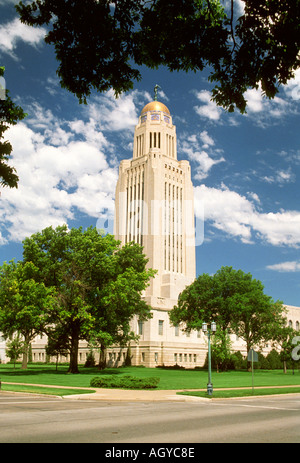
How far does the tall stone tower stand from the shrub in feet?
210

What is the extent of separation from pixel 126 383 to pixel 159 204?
79.1 m

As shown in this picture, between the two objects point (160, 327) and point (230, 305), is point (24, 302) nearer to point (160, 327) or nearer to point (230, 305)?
point (230, 305)

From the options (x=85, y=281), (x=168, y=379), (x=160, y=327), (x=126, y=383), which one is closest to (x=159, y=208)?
(x=160, y=327)

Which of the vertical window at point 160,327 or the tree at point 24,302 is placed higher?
the tree at point 24,302

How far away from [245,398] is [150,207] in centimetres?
8362

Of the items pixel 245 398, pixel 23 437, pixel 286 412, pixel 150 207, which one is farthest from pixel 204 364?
pixel 23 437

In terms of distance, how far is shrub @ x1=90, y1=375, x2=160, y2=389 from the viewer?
26578 mm

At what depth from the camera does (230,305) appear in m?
54.0

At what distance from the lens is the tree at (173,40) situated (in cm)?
746

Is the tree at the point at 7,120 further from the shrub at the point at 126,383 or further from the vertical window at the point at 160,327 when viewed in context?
the vertical window at the point at 160,327

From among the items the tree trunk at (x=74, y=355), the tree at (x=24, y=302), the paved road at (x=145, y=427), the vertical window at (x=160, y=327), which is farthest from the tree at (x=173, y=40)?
the vertical window at (x=160, y=327)

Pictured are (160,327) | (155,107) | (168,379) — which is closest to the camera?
(168,379)

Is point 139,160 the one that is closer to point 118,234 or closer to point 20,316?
point 118,234

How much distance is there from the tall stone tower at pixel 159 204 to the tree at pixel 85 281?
48997mm
